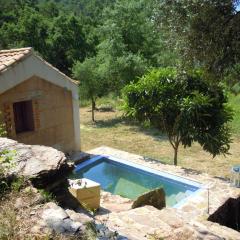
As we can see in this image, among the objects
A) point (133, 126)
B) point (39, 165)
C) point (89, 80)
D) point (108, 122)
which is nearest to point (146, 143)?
point (133, 126)

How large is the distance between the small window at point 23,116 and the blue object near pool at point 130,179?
237 cm

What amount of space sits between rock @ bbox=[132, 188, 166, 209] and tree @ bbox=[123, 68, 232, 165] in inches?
157

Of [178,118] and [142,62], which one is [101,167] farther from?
[142,62]

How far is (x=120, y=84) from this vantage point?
78.4 ft

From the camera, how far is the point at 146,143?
19.3 meters

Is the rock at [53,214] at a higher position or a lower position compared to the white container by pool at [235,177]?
higher

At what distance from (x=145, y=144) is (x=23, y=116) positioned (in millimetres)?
7888

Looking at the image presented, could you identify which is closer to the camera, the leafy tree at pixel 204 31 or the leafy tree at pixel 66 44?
the leafy tree at pixel 204 31

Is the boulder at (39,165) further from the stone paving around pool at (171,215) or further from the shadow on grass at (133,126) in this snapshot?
the shadow on grass at (133,126)

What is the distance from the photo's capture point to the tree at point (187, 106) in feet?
41.1

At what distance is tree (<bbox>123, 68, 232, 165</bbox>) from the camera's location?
12.5 meters

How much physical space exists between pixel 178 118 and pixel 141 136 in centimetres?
793

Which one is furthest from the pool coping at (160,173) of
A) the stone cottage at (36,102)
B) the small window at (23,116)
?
the small window at (23,116)

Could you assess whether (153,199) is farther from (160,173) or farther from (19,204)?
(19,204)
